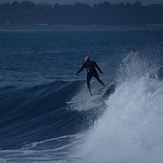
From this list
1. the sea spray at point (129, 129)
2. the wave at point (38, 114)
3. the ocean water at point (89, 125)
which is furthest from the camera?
the wave at point (38, 114)

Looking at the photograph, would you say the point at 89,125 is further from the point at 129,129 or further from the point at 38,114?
the point at 38,114

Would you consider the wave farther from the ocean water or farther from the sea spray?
the sea spray

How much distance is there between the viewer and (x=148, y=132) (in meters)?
9.53

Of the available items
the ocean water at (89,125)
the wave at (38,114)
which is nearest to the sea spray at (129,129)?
the ocean water at (89,125)

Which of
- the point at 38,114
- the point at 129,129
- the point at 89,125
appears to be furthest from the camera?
the point at 38,114

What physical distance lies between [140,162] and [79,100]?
20.3 feet

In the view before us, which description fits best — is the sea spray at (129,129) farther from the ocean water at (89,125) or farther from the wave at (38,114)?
the wave at (38,114)

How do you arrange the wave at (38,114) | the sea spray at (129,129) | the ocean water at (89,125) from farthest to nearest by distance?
the wave at (38,114), the ocean water at (89,125), the sea spray at (129,129)

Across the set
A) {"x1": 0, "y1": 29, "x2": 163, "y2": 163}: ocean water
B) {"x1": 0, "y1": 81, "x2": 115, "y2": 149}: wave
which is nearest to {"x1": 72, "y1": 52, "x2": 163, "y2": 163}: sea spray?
{"x1": 0, "y1": 29, "x2": 163, "y2": 163}: ocean water

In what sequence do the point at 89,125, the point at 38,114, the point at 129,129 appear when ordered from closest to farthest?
the point at 129,129 < the point at 89,125 < the point at 38,114

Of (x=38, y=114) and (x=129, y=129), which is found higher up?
(x=129, y=129)

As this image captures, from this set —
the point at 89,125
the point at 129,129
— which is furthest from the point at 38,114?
the point at 129,129

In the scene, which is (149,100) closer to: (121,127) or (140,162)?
(121,127)

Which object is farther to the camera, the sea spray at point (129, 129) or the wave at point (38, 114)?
the wave at point (38, 114)
